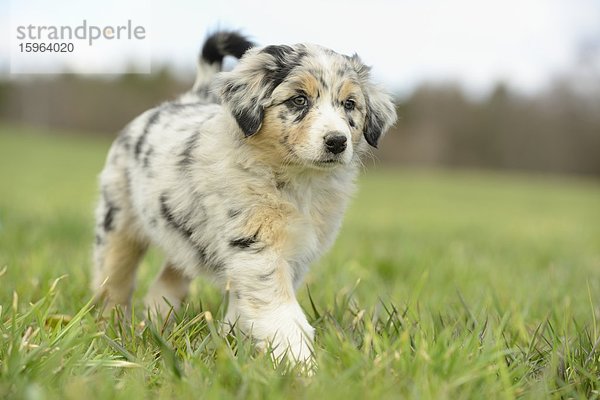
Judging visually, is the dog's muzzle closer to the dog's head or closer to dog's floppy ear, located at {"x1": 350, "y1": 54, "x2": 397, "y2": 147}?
the dog's head

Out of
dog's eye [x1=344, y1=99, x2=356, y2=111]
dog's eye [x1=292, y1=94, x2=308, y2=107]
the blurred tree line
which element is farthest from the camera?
the blurred tree line

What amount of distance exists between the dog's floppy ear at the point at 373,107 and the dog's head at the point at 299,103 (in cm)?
6

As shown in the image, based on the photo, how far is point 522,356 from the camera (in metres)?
2.88

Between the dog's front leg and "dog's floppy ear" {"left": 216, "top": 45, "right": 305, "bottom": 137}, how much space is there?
661 mm

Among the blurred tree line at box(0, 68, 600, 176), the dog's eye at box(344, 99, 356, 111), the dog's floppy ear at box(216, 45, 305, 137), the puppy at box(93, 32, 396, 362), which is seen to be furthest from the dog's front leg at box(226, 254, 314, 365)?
the blurred tree line at box(0, 68, 600, 176)

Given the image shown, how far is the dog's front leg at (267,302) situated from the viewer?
9.74ft

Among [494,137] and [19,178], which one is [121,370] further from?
[494,137]

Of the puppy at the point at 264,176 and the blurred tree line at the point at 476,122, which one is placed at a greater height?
the puppy at the point at 264,176

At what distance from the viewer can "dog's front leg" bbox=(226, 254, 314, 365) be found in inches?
117

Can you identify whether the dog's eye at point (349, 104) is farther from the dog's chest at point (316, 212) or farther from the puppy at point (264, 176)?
the dog's chest at point (316, 212)

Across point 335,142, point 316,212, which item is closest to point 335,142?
point 335,142

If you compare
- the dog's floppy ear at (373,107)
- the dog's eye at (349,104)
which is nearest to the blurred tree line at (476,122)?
the dog's floppy ear at (373,107)

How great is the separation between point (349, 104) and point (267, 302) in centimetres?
110

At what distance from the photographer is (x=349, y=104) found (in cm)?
359
